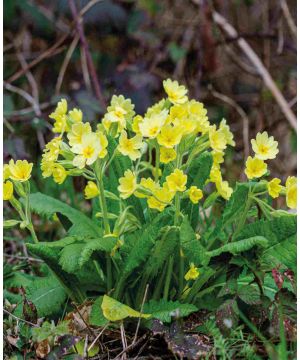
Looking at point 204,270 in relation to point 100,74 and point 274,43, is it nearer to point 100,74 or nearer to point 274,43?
point 100,74

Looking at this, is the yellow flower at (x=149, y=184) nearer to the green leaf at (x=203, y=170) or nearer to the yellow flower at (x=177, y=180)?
the yellow flower at (x=177, y=180)

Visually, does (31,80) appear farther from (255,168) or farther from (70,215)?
(255,168)

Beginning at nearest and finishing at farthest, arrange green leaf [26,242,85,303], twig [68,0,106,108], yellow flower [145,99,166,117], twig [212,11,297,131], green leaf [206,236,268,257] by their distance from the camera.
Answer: green leaf [206,236,268,257] < green leaf [26,242,85,303] < yellow flower [145,99,166,117] < twig [68,0,106,108] < twig [212,11,297,131]

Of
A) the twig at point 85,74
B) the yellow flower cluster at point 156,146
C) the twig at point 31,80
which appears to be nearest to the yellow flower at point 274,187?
the yellow flower cluster at point 156,146

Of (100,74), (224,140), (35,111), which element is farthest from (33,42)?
(224,140)

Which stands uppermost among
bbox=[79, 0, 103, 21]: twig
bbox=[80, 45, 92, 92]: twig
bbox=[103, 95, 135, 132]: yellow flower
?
bbox=[79, 0, 103, 21]: twig

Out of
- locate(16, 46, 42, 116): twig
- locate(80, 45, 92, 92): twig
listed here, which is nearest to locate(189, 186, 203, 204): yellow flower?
locate(16, 46, 42, 116): twig

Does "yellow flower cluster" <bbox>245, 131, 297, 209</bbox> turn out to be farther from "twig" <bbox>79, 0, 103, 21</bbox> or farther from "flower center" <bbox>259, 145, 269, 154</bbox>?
"twig" <bbox>79, 0, 103, 21</bbox>
